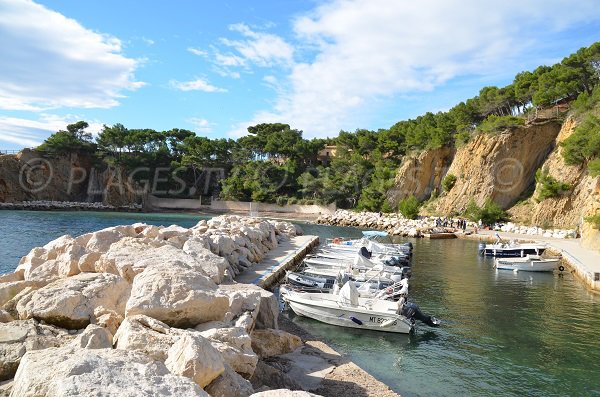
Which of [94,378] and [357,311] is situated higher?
[94,378]

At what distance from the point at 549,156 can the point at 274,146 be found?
166 ft

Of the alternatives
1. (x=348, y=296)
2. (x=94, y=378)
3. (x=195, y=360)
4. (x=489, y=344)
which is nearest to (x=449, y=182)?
(x=348, y=296)

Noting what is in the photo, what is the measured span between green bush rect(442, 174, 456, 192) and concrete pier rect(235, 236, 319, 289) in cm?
3290

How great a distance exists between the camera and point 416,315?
622 inches

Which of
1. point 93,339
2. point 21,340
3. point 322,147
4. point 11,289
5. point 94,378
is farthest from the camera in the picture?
point 322,147

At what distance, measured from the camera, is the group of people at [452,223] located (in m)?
51.8

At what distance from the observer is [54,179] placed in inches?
3543

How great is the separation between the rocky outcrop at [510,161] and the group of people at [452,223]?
4517 mm

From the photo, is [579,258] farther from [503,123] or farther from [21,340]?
[503,123]

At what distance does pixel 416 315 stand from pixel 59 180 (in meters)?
90.9

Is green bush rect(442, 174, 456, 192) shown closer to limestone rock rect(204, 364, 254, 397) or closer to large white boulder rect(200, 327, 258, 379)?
large white boulder rect(200, 327, 258, 379)

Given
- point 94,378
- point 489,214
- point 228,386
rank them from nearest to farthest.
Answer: point 94,378 < point 228,386 < point 489,214

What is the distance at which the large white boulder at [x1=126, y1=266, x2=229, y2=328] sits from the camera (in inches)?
303

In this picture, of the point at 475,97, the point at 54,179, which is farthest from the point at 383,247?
the point at 54,179
